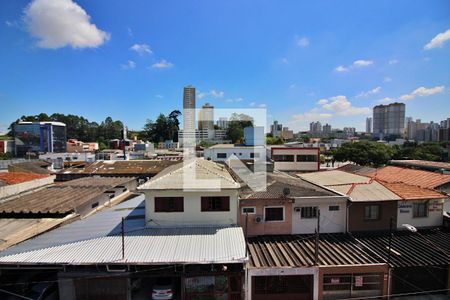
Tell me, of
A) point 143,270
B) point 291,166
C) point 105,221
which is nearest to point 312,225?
point 143,270

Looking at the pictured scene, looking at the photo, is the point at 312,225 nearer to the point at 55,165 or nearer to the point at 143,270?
the point at 143,270

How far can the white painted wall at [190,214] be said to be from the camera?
35.4 ft

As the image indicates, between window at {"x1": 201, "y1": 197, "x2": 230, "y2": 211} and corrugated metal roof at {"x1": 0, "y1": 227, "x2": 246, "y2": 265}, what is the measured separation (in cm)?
113

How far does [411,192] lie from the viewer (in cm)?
1276

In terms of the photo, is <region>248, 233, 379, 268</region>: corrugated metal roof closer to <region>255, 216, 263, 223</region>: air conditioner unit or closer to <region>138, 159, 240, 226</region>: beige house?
<region>255, 216, 263, 223</region>: air conditioner unit

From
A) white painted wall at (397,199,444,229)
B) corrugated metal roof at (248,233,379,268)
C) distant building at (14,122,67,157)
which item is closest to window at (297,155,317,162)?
white painted wall at (397,199,444,229)

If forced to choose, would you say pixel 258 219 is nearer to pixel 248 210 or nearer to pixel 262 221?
pixel 262 221

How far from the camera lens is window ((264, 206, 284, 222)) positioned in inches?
468

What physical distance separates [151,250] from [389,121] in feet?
485

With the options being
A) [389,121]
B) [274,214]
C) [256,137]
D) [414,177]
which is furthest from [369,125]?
[274,214]

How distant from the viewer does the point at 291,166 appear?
1334 inches

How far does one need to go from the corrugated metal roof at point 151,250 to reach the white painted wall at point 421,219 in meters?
9.01

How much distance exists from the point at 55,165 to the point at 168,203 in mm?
42791

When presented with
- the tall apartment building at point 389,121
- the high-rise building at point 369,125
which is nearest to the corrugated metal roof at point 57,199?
the tall apartment building at point 389,121
